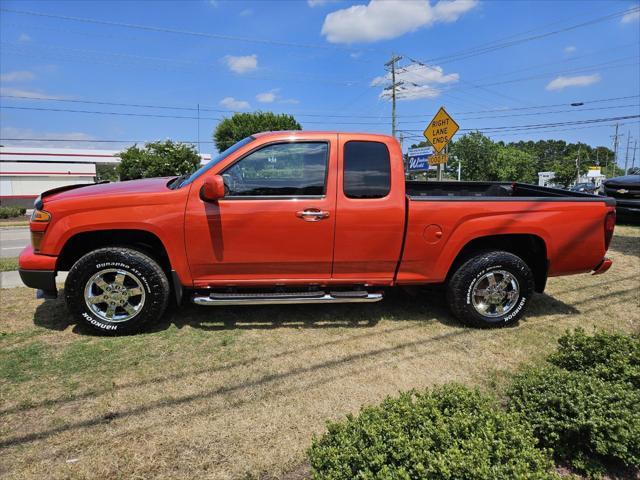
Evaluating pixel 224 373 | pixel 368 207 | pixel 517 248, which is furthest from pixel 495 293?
pixel 224 373

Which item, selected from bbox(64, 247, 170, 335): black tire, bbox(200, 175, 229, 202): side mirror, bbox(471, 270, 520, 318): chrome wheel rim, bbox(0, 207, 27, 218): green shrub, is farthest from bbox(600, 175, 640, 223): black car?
bbox(0, 207, 27, 218): green shrub

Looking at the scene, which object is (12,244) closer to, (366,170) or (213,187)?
(213,187)

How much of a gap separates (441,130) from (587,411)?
9929 mm

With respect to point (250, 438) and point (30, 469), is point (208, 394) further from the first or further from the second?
point (30, 469)

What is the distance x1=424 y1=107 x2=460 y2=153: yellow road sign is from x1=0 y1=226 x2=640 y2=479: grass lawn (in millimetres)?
6627

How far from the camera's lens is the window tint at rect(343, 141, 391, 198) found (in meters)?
4.05

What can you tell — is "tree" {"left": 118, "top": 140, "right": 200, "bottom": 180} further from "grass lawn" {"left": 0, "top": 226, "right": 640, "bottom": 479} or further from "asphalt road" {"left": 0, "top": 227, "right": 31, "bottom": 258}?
"grass lawn" {"left": 0, "top": 226, "right": 640, "bottom": 479}

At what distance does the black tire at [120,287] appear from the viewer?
3912 millimetres

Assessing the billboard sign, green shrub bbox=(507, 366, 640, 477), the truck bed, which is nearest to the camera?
green shrub bbox=(507, 366, 640, 477)

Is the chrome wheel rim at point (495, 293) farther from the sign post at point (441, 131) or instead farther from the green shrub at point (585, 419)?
the sign post at point (441, 131)

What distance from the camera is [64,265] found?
4207 millimetres

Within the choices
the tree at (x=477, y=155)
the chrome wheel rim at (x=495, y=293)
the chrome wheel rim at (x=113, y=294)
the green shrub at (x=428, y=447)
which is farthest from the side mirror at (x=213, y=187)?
the tree at (x=477, y=155)

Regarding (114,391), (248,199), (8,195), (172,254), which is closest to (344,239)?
(248,199)

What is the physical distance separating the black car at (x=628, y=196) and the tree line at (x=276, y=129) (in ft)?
92.5
